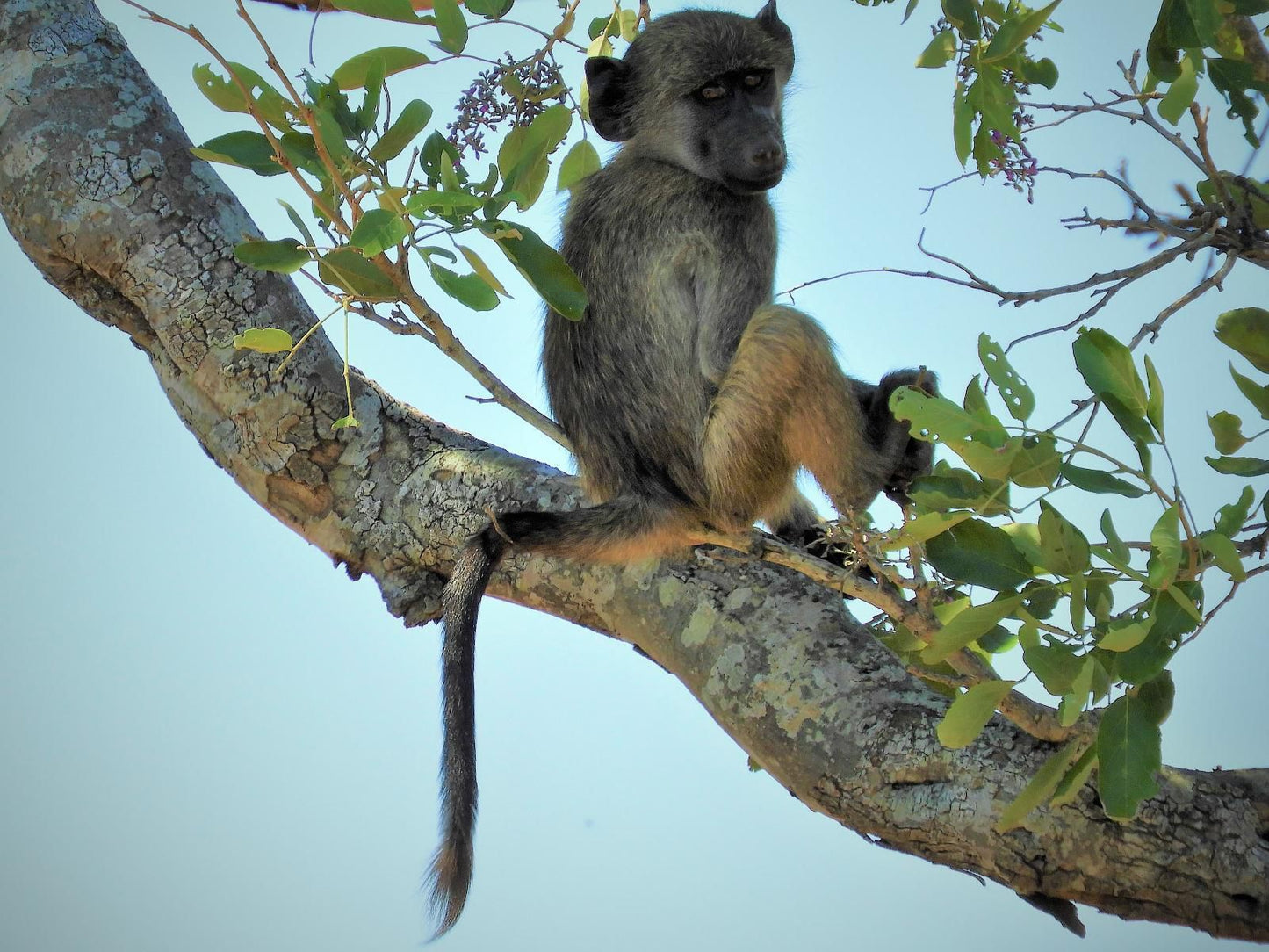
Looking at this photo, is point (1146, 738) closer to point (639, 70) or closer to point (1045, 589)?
point (1045, 589)

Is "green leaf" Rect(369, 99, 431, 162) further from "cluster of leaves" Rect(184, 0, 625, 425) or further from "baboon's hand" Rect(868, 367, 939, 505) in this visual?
"baboon's hand" Rect(868, 367, 939, 505)

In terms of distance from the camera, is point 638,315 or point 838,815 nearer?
point 838,815

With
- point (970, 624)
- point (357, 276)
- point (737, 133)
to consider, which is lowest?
point (970, 624)

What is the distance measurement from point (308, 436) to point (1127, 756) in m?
2.43

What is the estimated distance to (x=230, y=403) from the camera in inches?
137

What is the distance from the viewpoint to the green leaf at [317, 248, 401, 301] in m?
2.77

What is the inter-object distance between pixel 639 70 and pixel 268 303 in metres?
1.47

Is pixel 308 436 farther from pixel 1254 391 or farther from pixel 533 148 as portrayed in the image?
pixel 1254 391

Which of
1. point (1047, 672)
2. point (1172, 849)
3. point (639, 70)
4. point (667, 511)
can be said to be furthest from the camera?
point (639, 70)

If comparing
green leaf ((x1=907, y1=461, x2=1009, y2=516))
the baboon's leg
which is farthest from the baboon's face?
green leaf ((x1=907, y1=461, x2=1009, y2=516))

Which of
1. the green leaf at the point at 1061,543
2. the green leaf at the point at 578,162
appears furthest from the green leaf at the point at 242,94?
the green leaf at the point at 1061,543

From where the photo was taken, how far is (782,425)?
3297 millimetres

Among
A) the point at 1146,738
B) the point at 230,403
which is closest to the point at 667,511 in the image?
the point at 230,403

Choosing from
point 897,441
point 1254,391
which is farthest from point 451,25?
point 1254,391
